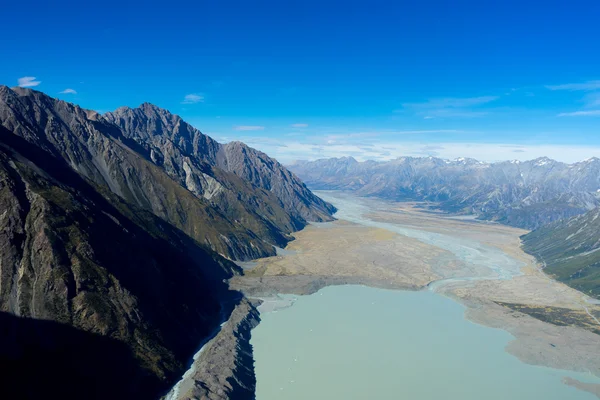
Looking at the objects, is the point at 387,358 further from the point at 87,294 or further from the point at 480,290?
A: the point at 480,290

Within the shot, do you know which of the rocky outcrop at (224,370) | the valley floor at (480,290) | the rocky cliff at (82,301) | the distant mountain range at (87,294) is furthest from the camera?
the valley floor at (480,290)

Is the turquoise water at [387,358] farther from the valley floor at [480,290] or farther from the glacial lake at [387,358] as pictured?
the valley floor at [480,290]

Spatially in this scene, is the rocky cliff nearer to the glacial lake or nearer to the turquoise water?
the turquoise water

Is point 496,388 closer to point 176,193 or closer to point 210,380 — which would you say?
point 210,380

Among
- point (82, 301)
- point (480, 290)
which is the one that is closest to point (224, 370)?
point (82, 301)

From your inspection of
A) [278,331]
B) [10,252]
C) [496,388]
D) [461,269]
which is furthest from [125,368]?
[461,269]

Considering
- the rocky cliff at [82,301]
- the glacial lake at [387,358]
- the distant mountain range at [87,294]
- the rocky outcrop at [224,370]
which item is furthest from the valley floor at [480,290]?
the rocky cliff at [82,301]
